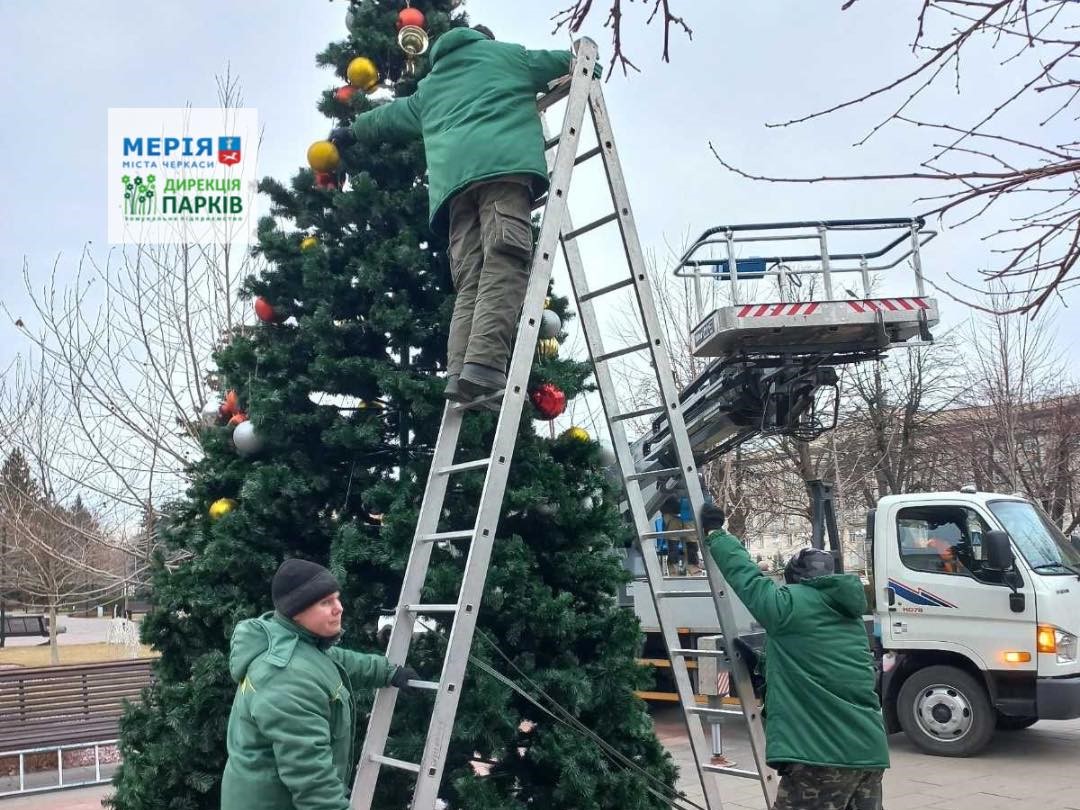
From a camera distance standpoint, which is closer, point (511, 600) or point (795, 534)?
point (511, 600)

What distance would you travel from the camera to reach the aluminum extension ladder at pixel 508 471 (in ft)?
11.4

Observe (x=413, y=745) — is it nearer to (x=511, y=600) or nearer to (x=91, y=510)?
(x=511, y=600)

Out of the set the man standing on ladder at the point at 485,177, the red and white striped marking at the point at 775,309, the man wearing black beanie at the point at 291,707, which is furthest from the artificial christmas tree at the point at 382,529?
the red and white striped marking at the point at 775,309

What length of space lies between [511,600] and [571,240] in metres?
1.78

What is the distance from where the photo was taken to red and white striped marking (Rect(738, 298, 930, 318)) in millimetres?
8242

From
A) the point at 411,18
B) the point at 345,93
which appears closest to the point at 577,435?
the point at 345,93

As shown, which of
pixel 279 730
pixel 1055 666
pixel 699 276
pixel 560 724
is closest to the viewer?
pixel 279 730

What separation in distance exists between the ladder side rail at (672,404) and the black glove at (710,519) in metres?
0.03

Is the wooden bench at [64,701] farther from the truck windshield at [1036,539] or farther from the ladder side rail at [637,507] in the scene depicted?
the truck windshield at [1036,539]

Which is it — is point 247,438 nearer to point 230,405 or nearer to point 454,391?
point 230,405

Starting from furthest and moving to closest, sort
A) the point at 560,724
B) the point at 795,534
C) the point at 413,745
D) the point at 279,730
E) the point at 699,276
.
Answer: the point at 795,534 → the point at 699,276 → the point at 560,724 → the point at 413,745 → the point at 279,730

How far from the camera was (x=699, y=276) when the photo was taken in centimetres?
900

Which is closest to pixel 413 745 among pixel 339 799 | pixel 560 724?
pixel 560 724

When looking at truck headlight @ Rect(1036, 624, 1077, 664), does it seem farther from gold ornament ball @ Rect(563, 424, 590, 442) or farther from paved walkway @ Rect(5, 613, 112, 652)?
paved walkway @ Rect(5, 613, 112, 652)
